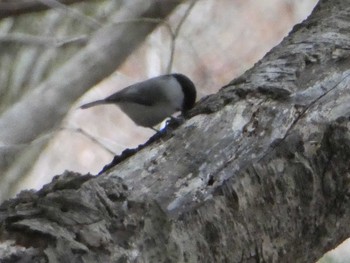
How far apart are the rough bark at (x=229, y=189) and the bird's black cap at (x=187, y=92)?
185mm

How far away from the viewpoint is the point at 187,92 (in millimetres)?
1289

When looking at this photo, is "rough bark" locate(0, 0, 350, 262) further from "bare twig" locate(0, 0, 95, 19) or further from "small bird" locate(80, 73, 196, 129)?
"bare twig" locate(0, 0, 95, 19)

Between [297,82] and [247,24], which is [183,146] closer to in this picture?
[297,82]

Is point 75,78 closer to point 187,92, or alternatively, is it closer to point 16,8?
point 16,8

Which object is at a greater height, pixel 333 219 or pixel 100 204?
pixel 100 204

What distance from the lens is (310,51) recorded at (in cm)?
106

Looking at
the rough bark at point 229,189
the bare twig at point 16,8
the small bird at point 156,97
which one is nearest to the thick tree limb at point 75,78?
the bare twig at point 16,8

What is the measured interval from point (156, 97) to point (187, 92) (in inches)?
2.6

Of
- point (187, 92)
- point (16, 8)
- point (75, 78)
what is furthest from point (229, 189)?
point (75, 78)

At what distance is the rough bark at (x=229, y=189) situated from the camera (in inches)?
29.8

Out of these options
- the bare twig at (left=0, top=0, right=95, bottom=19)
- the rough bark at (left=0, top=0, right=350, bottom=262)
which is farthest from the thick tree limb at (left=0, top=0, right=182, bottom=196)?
the rough bark at (left=0, top=0, right=350, bottom=262)

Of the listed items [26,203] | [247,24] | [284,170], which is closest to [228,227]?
[284,170]

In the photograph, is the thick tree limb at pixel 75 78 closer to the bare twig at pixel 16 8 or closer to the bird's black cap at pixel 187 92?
the bare twig at pixel 16 8

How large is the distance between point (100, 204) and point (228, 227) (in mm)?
141
